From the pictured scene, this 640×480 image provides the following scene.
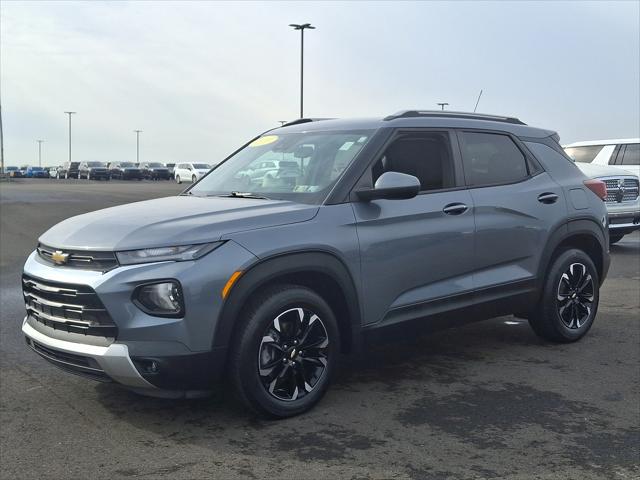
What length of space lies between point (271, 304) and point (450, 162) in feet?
6.36

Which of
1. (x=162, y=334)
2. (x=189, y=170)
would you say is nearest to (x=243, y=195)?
(x=162, y=334)

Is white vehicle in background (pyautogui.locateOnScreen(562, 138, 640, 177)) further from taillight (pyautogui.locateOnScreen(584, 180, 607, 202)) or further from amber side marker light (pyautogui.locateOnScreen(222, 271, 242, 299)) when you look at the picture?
amber side marker light (pyautogui.locateOnScreen(222, 271, 242, 299))

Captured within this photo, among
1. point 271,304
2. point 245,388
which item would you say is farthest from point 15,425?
point 271,304

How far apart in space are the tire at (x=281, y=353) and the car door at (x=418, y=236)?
1.26ft

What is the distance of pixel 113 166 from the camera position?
216 ft

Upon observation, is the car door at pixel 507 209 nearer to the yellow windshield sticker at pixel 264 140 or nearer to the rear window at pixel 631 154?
the yellow windshield sticker at pixel 264 140

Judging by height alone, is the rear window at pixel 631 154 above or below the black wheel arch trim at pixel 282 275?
above

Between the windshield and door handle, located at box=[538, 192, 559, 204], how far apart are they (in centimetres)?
169

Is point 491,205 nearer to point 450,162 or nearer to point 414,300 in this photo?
point 450,162

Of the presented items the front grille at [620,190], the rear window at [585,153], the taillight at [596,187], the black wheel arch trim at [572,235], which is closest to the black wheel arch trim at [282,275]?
the black wheel arch trim at [572,235]

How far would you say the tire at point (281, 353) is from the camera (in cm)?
392

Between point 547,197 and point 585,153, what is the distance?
9.82 meters

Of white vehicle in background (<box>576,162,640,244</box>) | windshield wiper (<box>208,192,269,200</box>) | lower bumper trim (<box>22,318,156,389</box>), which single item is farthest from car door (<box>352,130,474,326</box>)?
white vehicle in background (<box>576,162,640,244</box>)

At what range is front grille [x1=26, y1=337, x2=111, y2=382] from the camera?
12.6ft
